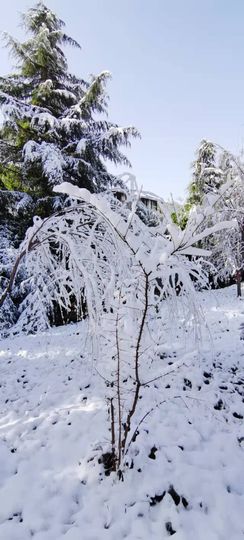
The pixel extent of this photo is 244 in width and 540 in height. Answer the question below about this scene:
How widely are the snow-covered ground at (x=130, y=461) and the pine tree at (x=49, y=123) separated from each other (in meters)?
6.00

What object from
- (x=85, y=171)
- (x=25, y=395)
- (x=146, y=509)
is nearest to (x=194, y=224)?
(x=146, y=509)

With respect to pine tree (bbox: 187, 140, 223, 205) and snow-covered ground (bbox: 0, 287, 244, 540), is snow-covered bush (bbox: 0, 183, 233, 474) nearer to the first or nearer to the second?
snow-covered ground (bbox: 0, 287, 244, 540)

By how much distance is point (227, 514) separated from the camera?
2438 millimetres

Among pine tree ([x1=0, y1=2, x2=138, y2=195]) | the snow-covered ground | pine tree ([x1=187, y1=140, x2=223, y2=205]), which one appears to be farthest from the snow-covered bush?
pine tree ([x1=187, y1=140, x2=223, y2=205])

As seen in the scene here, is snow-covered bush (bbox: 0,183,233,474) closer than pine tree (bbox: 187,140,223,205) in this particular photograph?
Yes

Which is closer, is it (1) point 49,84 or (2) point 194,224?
(2) point 194,224

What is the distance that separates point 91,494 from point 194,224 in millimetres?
2558

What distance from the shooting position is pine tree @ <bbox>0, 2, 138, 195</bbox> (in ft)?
28.4

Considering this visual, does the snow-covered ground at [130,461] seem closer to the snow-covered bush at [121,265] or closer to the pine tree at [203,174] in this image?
the snow-covered bush at [121,265]

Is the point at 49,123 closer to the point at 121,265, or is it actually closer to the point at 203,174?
the point at 121,265

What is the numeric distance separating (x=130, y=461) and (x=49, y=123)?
8522mm

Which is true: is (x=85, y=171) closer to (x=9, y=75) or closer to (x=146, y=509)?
(x=9, y=75)

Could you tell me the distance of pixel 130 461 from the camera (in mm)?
2922

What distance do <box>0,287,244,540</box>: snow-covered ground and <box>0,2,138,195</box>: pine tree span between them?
236 inches
